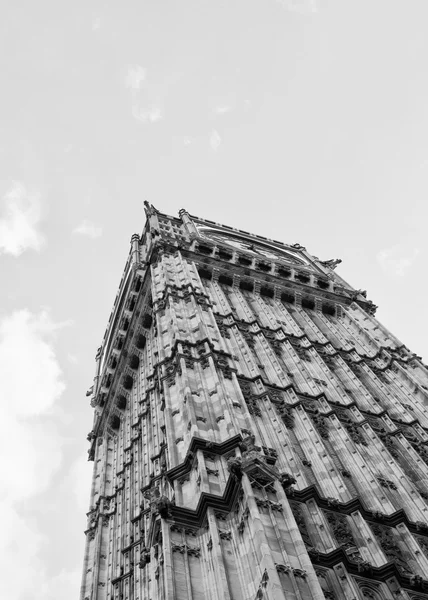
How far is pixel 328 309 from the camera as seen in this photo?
41.2 meters

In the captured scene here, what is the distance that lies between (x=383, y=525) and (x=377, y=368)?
14035mm

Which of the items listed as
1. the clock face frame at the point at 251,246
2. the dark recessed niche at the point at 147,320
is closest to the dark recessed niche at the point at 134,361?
the dark recessed niche at the point at 147,320

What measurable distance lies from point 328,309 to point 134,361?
10151 millimetres

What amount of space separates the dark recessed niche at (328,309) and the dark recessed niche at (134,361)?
9668 mm

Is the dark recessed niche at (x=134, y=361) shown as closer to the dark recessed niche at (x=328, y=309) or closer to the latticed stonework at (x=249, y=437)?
the latticed stonework at (x=249, y=437)

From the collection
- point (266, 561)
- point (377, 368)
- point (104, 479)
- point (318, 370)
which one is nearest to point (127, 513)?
point (104, 479)

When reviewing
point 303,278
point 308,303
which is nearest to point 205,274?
point 308,303

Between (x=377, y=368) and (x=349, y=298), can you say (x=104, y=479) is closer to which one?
(x=377, y=368)

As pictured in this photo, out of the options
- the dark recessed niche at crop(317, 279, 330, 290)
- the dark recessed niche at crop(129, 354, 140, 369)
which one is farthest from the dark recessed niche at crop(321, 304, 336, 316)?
the dark recessed niche at crop(129, 354, 140, 369)

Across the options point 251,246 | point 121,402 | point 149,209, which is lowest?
point 121,402

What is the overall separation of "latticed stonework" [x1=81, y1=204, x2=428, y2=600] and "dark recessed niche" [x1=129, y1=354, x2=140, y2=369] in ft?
0.25

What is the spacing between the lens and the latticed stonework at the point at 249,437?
1600cm

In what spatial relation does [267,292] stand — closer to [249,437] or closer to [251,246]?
[251,246]

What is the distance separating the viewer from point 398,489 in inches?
851
